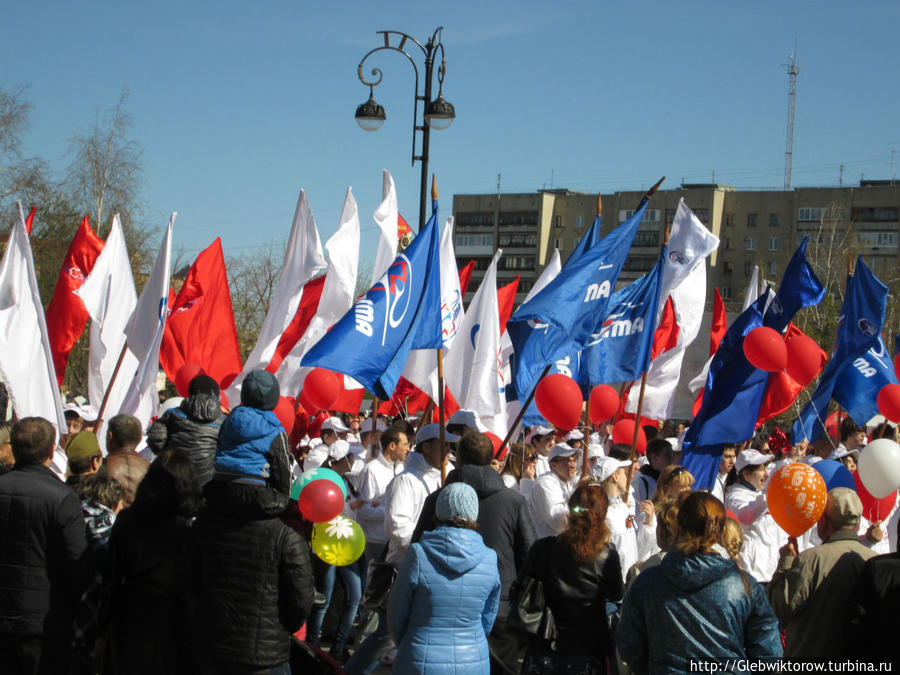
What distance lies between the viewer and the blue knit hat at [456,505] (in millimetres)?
5074

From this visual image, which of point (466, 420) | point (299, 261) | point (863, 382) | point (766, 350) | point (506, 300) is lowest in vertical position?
point (466, 420)

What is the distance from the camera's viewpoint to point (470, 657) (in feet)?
16.7

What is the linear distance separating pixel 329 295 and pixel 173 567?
6.47 m

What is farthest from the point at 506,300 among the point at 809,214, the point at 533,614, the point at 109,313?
the point at 809,214

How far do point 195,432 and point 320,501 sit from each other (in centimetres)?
88

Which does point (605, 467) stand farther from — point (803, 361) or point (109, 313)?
point (109, 313)

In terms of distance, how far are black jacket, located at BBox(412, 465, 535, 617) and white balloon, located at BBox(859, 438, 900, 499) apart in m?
2.35

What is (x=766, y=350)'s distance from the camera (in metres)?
9.14

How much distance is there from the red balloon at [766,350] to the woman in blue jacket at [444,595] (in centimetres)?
485

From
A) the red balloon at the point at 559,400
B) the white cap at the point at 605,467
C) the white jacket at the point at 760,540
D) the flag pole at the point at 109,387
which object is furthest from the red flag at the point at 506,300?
the white jacket at the point at 760,540

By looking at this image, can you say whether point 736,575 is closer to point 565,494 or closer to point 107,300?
point 565,494

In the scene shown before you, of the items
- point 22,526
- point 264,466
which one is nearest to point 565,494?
point 264,466

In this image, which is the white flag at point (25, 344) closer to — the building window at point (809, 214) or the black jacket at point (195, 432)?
the black jacket at point (195, 432)

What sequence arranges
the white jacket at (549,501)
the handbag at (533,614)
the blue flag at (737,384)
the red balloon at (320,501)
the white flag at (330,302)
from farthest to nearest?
the white flag at (330,302) → the blue flag at (737,384) → the white jacket at (549,501) → the red balloon at (320,501) → the handbag at (533,614)
